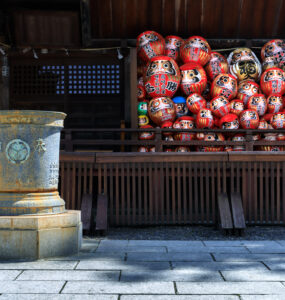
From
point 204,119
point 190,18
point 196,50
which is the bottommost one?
point 204,119

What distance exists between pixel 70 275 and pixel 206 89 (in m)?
6.60

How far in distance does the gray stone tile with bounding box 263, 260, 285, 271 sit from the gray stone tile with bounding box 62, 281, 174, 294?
1.36m

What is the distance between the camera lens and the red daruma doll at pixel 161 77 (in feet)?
29.1

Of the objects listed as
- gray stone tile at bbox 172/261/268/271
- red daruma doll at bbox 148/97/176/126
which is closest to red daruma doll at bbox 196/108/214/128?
red daruma doll at bbox 148/97/176/126

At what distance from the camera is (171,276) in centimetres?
411

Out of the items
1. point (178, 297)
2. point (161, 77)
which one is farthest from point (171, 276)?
point (161, 77)

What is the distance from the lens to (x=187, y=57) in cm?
934

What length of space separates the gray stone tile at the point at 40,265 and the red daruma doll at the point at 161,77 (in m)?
5.15

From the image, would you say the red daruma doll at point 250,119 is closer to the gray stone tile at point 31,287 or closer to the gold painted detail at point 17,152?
the gold painted detail at point 17,152

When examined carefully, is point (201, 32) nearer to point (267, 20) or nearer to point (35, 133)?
point (267, 20)

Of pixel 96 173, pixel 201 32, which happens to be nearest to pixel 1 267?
pixel 96 173

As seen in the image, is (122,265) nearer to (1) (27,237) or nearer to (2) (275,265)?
(1) (27,237)

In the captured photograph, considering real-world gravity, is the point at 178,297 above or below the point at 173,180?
below

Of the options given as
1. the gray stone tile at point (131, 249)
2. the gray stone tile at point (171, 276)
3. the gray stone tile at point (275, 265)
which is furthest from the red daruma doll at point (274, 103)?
the gray stone tile at point (171, 276)
